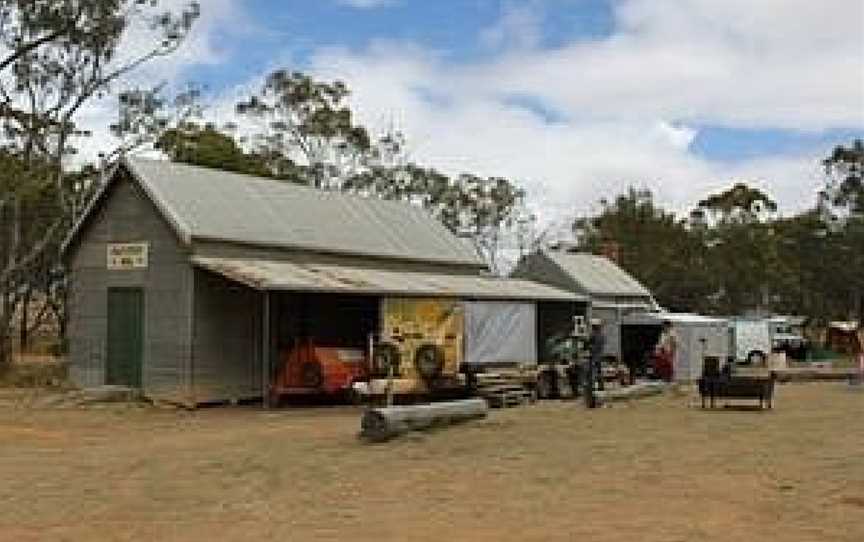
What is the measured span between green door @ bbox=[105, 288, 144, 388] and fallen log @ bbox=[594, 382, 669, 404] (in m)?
9.32

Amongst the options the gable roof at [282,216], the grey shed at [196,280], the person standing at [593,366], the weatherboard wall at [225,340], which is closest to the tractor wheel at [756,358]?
the gable roof at [282,216]

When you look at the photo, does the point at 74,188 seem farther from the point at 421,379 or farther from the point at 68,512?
the point at 68,512

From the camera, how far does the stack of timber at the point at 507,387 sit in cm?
2652

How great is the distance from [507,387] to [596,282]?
722 inches

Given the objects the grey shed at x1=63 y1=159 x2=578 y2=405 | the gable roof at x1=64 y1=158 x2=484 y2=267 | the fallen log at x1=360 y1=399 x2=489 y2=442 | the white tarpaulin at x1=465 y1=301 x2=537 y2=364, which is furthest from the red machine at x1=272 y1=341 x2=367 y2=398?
the fallen log at x1=360 y1=399 x2=489 y2=442

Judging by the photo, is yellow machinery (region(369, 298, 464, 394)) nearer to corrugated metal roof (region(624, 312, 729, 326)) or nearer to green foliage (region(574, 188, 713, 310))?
corrugated metal roof (region(624, 312, 729, 326))

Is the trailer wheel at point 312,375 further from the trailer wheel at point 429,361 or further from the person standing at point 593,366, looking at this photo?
the person standing at point 593,366

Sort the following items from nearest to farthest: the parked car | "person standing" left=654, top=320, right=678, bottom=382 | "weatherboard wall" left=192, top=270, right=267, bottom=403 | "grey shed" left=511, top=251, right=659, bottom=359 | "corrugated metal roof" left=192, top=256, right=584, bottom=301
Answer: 1. "corrugated metal roof" left=192, top=256, right=584, bottom=301
2. "weatherboard wall" left=192, top=270, right=267, bottom=403
3. "person standing" left=654, top=320, right=678, bottom=382
4. "grey shed" left=511, top=251, right=659, bottom=359
5. the parked car

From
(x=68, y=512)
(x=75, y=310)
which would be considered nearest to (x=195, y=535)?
(x=68, y=512)

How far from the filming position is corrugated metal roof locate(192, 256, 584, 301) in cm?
2497

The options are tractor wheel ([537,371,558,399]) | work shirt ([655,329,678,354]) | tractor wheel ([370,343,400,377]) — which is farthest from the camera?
work shirt ([655,329,678,354])

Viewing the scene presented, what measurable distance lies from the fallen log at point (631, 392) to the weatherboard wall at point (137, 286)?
8340 millimetres

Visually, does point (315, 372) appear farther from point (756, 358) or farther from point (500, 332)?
point (756, 358)

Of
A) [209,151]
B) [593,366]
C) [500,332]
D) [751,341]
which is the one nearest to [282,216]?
[500,332]
